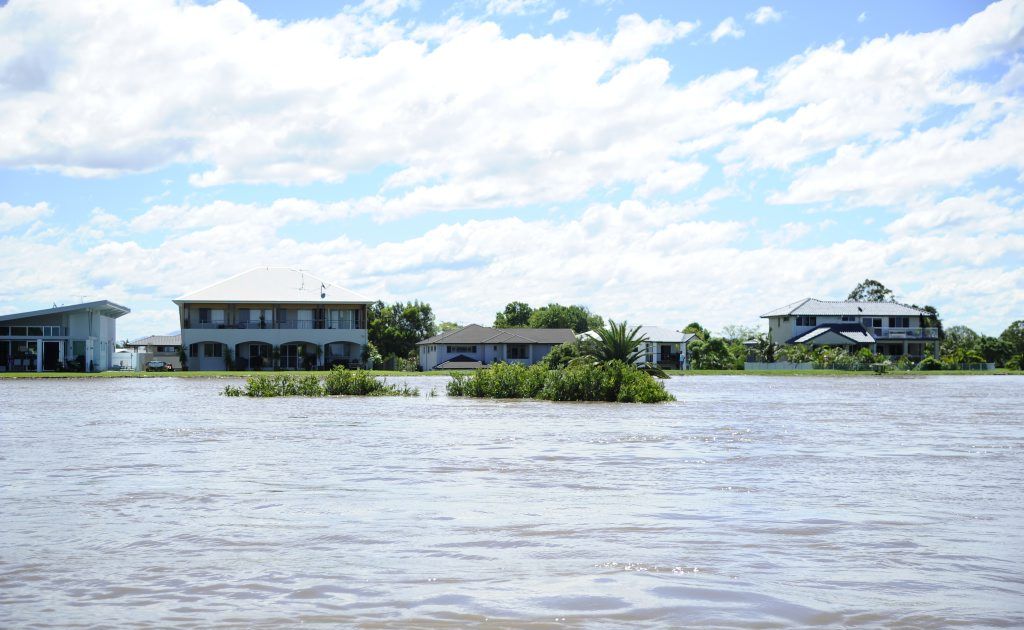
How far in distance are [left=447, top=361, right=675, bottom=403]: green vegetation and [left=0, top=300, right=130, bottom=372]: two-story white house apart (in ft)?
117

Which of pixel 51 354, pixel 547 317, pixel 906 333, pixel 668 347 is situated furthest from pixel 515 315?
pixel 51 354

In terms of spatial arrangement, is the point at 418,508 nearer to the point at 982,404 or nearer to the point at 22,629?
the point at 22,629

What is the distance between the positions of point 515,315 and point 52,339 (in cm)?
5030

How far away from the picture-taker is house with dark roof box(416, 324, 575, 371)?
74.4 m

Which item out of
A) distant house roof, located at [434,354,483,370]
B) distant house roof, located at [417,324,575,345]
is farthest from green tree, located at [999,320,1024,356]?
distant house roof, located at [434,354,483,370]

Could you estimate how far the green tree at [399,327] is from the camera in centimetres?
8362

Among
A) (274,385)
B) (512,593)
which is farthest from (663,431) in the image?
(274,385)

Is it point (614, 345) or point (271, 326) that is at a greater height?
point (271, 326)

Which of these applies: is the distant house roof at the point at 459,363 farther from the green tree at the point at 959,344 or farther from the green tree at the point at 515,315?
the green tree at the point at 959,344

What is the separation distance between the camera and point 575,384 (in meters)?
32.8

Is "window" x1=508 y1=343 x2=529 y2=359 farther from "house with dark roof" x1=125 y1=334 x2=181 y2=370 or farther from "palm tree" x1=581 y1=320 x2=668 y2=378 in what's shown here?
"palm tree" x1=581 y1=320 x2=668 y2=378

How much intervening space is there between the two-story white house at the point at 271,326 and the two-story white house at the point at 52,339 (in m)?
5.52

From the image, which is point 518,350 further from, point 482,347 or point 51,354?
point 51,354

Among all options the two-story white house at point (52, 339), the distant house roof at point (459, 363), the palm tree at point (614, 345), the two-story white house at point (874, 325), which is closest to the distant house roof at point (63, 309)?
the two-story white house at point (52, 339)
